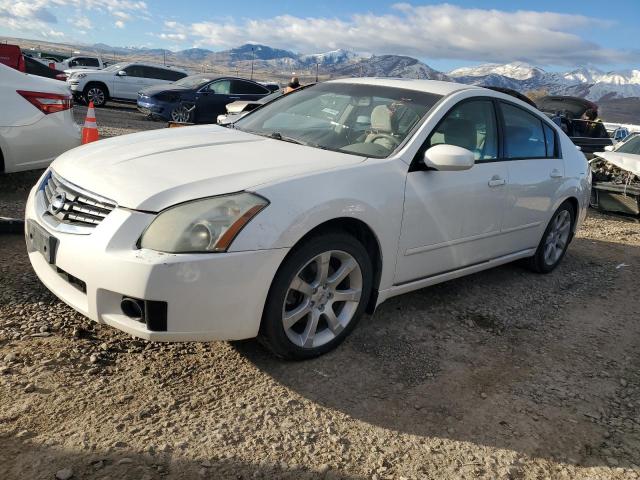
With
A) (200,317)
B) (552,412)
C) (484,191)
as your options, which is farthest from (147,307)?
(484,191)

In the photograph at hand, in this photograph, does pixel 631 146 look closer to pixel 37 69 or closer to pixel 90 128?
pixel 90 128

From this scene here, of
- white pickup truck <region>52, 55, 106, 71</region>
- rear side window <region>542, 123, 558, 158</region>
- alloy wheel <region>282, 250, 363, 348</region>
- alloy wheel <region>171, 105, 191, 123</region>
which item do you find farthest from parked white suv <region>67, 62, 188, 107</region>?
alloy wheel <region>282, 250, 363, 348</region>

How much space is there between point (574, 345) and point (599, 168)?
6.87m

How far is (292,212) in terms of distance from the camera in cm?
266

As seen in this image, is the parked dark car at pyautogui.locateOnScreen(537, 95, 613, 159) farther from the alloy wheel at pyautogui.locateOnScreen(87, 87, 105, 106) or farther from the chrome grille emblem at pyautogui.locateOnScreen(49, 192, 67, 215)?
the alloy wheel at pyautogui.locateOnScreen(87, 87, 105, 106)

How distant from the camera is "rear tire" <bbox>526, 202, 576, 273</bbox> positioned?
496 cm

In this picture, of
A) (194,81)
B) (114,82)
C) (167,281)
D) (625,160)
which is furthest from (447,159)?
(114,82)

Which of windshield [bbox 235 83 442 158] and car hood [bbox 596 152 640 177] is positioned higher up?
windshield [bbox 235 83 442 158]

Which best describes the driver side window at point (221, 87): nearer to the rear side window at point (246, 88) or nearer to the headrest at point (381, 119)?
the rear side window at point (246, 88)

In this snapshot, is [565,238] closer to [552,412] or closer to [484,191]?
[484,191]

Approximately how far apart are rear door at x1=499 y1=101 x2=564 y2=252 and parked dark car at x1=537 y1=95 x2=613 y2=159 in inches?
337

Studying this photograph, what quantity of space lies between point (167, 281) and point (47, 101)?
4022mm

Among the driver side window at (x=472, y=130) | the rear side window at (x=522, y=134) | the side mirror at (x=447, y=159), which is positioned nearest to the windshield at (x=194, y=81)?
the rear side window at (x=522, y=134)

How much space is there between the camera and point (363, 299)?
318 centimetres
